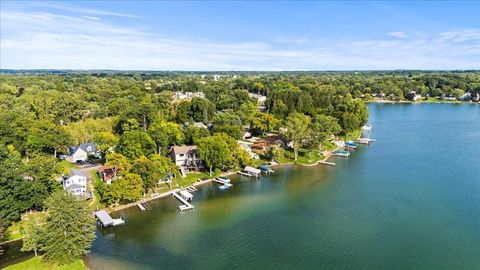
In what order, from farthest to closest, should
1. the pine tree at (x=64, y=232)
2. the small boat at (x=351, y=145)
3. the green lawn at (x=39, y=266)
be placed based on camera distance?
1. the small boat at (x=351, y=145)
2. the pine tree at (x=64, y=232)
3. the green lawn at (x=39, y=266)

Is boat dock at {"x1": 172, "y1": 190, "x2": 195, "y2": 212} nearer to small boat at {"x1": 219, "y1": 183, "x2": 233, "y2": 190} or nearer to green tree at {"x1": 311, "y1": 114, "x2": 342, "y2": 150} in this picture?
small boat at {"x1": 219, "y1": 183, "x2": 233, "y2": 190}

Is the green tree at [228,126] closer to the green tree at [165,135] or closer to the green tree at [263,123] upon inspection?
the green tree at [263,123]

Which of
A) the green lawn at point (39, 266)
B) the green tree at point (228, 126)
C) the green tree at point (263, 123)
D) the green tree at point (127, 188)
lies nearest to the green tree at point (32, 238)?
the green lawn at point (39, 266)

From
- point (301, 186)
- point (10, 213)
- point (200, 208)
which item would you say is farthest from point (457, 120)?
point (10, 213)

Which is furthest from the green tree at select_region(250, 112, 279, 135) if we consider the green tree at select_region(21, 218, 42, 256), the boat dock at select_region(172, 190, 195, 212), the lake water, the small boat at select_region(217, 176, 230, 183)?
the green tree at select_region(21, 218, 42, 256)

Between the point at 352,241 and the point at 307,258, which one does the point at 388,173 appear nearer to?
the point at 352,241
